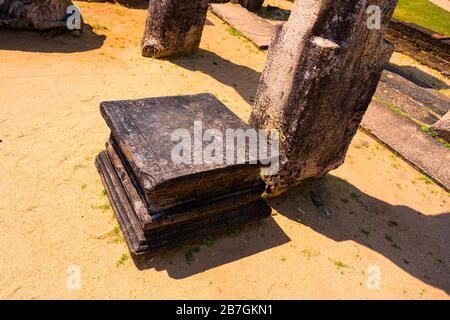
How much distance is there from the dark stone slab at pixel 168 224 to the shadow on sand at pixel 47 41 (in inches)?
152

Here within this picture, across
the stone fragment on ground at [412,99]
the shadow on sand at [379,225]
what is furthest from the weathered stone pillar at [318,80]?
the stone fragment on ground at [412,99]

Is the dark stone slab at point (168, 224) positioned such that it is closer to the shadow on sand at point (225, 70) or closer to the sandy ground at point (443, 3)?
the shadow on sand at point (225, 70)

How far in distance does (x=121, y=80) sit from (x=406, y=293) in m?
5.51

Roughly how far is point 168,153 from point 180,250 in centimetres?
103

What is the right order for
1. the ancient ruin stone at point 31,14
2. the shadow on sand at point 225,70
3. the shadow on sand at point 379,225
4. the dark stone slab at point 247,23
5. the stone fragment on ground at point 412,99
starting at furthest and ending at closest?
1. the dark stone slab at point 247,23
2. the stone fragment on ground at point 412,99
3. the shadow on sand at point 225,70
4. the ancient ruin stone at point 31,14
5. the shadow on sand at point 379,225

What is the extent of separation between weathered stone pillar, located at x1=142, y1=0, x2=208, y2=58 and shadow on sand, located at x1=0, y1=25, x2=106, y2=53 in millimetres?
1189

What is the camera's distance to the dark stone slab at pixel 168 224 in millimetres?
3301

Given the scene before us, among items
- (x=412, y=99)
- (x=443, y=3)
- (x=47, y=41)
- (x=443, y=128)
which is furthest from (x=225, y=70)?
(x=443, y=3)

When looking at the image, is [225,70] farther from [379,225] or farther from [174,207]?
[174,207]

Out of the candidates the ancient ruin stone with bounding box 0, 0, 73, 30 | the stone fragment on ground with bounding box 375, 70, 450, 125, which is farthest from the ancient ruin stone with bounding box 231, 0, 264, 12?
the ancient ruin stone with bounding box 0, 0, 73, 30

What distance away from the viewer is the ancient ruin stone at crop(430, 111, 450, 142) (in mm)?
6543

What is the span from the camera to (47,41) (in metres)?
6.98

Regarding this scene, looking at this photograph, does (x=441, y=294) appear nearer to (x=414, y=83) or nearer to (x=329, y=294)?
(x=329, y=294)
